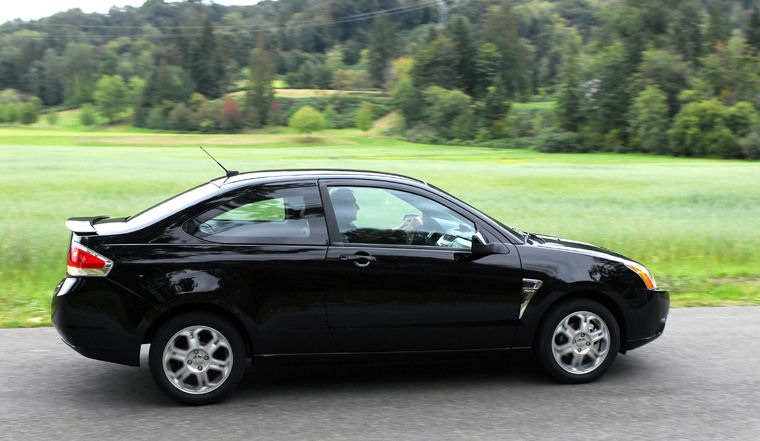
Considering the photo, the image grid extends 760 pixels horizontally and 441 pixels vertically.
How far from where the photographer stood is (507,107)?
96.8 metres

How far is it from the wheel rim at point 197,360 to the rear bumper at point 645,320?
2.88 meters

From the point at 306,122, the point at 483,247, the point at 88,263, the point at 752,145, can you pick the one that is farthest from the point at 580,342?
the point at 306,122

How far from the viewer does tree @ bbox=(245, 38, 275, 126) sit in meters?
97.5

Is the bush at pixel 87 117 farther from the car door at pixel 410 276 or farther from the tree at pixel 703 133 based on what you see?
the car door at pixel 410 276

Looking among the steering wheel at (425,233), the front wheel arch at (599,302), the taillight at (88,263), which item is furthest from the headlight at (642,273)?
the taillight at (88,263)

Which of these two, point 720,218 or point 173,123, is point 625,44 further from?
point 720,218

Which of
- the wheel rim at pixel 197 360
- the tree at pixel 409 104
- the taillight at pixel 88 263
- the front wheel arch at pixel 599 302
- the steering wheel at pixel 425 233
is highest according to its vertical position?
the tree at pixel 409 104

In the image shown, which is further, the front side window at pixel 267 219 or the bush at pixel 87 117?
the bush at pixel 87 117

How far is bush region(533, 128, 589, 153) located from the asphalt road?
71.0m

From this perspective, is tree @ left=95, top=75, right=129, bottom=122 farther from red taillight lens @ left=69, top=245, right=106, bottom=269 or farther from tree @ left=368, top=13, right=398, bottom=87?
red taillight lens @ left=69, top=245, right=106, bottom=269

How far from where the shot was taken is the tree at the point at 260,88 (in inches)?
3839

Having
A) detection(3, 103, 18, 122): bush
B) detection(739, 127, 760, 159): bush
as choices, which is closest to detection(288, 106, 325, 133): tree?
detection(3, 103, 18, 122): bush

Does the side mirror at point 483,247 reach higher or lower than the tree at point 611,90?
lower

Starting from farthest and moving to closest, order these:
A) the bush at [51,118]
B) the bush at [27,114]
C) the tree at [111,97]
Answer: the tree at [111,97] < the bush at [51,118] < the bush at [27,114]
